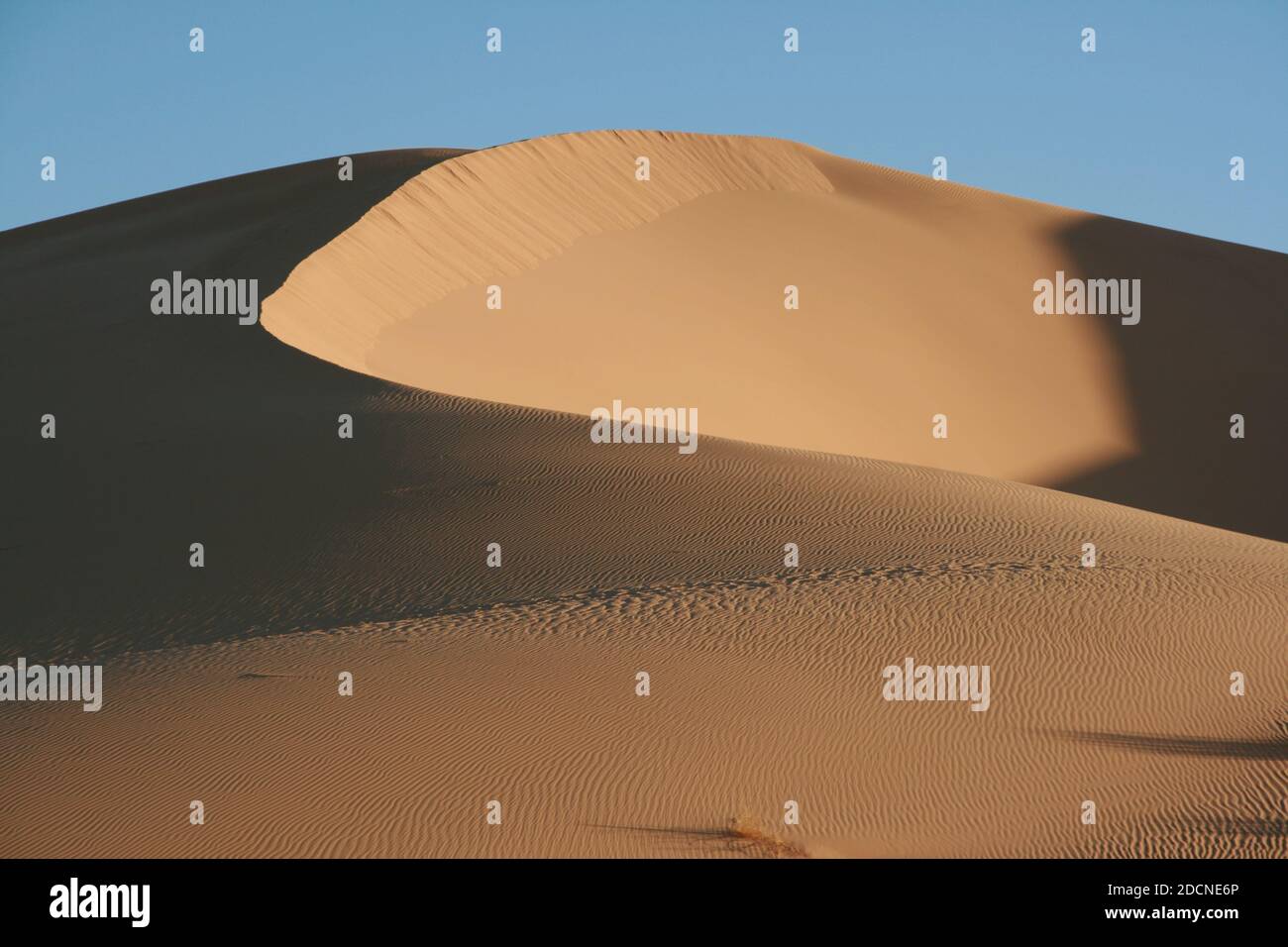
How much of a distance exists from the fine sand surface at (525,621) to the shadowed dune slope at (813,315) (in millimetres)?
343

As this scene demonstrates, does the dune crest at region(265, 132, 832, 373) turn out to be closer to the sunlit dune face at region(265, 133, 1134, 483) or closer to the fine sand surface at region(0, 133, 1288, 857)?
the sunlit dune face at region(265, 133, 1134, 483)

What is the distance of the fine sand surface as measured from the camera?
618cm

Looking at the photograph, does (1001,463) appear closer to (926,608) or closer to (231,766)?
(926,608)

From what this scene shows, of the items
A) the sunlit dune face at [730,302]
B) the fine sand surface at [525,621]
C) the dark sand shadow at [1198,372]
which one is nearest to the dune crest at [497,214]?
the sunlit dune face at [730,302]

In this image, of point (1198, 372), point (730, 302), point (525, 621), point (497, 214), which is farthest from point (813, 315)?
point (525, 621)

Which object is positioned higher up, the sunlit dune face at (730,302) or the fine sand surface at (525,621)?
the sunlit dune face at (730,302)

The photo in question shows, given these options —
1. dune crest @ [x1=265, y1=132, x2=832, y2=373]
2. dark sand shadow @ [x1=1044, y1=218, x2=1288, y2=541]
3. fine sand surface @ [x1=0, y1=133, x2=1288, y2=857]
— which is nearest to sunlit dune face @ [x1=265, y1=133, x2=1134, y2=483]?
dune crest @ [x1=265, y1=132, x2=832, y2=373]

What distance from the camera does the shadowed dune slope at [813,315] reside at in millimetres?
19422

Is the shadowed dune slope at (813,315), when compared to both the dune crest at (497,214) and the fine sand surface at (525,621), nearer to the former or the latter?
the dune crest at (497,214)

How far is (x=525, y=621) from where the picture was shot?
329 inches

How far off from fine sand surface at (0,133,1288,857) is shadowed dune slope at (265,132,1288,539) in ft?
1.13

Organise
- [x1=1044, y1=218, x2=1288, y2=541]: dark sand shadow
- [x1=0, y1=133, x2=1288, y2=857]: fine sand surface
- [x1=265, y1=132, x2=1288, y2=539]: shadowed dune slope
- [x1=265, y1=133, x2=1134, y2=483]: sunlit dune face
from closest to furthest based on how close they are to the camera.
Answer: [x1=0, y1=133, x2=1288, y2=857]: fine sand surface, [x1=265, y1=133, x2=1134, y2=483]: sunlit dune face, [x1=265, y1=132, x2=1288, y2=539]: shadowed dune slope, [x1=1044, y1=218, x2=1288, y2=541]: dark sand shadow

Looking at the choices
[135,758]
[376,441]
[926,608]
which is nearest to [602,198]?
[376,441]

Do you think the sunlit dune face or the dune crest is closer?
the dune crest
